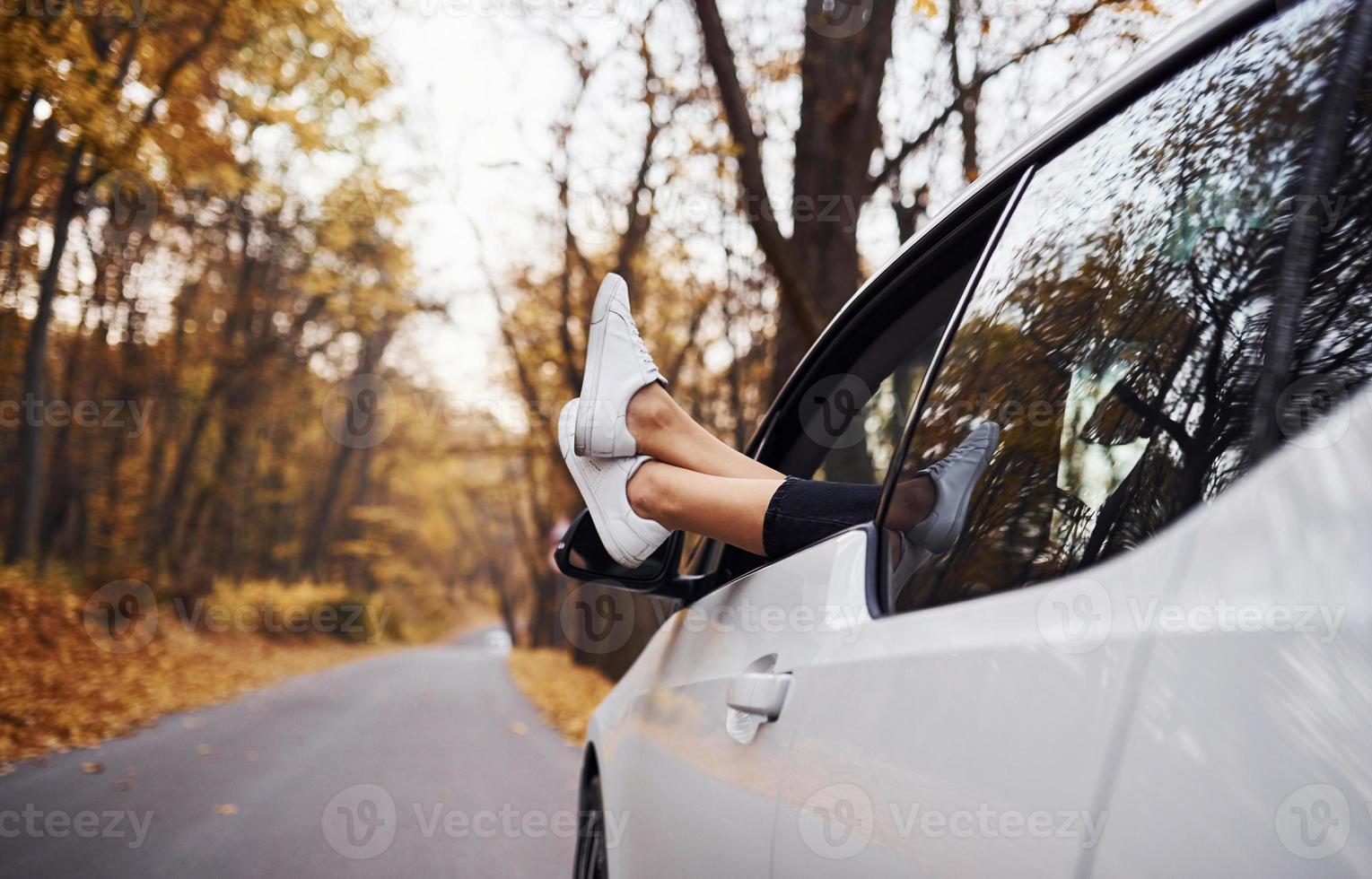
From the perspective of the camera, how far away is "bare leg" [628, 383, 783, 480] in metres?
2.33

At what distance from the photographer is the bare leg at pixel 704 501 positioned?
81.6 inches

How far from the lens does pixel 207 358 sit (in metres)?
23.1

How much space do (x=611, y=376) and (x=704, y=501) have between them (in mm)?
465

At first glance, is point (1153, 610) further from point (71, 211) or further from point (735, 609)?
point (71, 211)

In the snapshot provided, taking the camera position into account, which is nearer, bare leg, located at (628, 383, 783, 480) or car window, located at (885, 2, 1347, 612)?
car window, located at (885, 2, 1347, 612)

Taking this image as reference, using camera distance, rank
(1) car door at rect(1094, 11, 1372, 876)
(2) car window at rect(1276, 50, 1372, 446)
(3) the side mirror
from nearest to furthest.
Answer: (1) car door at rect(1094, 11, 1372, 876) < (2) car window at rect(1276, 50, 1372, 446) < (3) the side mirror

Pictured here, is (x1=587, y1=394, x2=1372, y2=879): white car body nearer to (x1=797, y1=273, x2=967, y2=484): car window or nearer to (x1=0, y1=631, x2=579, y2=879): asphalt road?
(x1=797, y1=273, x2=967, y2=484): car window

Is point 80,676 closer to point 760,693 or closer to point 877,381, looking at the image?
point 877,381

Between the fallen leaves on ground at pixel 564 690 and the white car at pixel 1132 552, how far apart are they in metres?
8.23

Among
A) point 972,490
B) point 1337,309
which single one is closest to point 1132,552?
point 1337,309

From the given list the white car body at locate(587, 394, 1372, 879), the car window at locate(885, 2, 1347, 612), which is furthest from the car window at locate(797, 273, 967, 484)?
the white car body at locate(587, 394, 1372, 879)

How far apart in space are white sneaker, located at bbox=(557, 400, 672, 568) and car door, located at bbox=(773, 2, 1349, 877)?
769 millimetres

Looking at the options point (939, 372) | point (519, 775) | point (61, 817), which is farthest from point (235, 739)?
point (939, 372)

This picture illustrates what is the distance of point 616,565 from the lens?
102 inches
